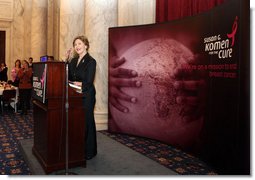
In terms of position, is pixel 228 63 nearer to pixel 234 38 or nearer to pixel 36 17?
pixel 234 38

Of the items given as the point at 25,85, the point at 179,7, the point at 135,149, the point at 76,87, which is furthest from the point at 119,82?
the point at 25,85

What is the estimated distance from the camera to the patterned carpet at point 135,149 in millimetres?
3811

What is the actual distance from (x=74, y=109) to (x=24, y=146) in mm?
1564

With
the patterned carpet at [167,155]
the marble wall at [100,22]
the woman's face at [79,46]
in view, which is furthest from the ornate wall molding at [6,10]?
the woman's face at [79,46]

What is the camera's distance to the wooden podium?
3312 millimetres

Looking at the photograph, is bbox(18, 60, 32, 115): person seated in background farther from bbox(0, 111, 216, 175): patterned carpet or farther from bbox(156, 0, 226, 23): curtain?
bbox(156, 0, 226, 23): curtain

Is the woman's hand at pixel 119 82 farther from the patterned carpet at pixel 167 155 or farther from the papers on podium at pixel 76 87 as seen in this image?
the papers on podium at pixel 76 87

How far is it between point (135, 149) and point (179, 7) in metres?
2.85

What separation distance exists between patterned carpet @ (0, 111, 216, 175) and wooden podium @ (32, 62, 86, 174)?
0.53m

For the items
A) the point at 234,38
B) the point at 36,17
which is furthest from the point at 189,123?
the point at 36,17

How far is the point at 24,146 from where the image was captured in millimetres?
4516

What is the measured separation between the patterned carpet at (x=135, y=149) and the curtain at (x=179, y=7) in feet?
8.12

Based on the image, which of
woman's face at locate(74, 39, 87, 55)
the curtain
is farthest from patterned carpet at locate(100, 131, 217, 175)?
the curtain

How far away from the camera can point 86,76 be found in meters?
3.72
